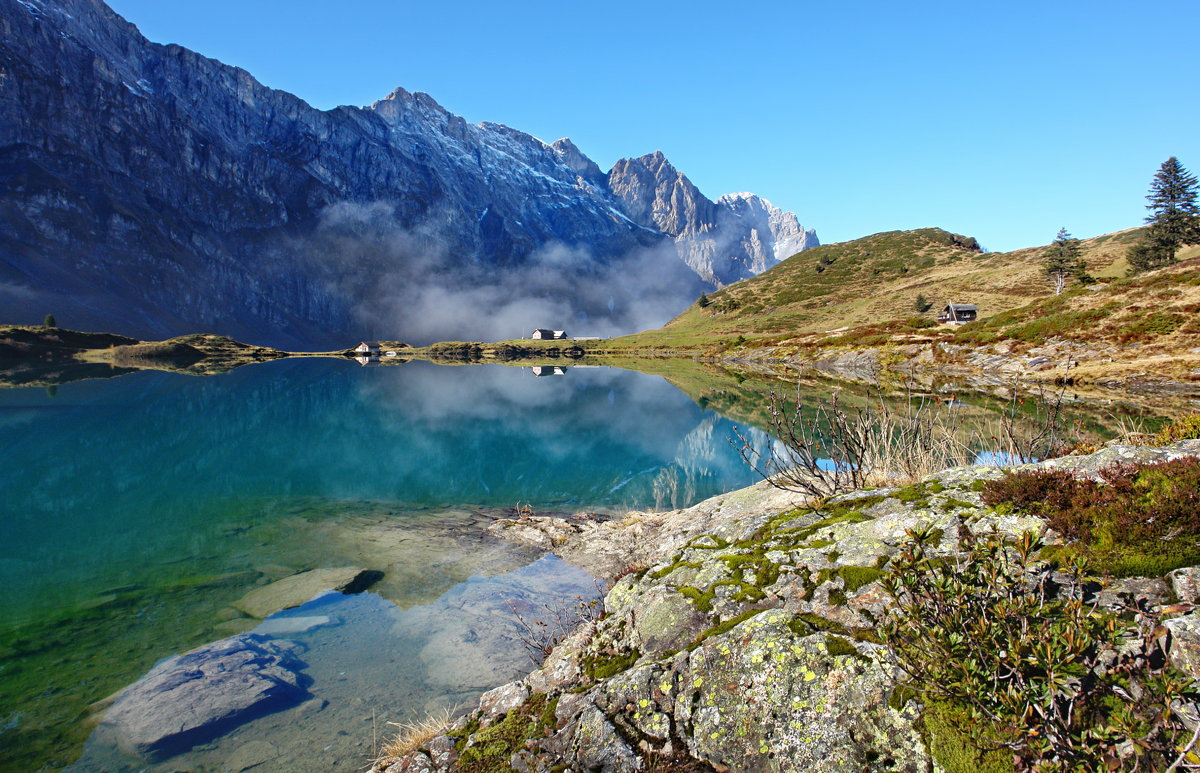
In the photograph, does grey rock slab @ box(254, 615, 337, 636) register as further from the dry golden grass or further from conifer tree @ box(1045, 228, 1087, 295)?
conifer tree @ box(1045, 228, 1087, 295)

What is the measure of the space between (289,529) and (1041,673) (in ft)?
64.9

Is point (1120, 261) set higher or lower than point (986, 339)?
higher

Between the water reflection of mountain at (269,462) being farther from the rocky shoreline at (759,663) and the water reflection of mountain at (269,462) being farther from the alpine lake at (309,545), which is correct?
the rocky shoreline at (759,663)

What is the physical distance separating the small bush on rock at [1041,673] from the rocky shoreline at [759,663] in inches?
15.9

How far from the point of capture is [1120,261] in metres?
112

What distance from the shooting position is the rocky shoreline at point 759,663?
4.74 m

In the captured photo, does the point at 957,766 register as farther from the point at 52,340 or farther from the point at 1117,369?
the point at 52,340

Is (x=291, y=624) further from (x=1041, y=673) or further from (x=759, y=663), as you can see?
(x=1041, y=673)

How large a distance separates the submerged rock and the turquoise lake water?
413 mm

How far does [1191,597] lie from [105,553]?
22332mm

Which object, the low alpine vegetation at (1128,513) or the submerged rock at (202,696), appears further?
the submerged rock at (202,696)

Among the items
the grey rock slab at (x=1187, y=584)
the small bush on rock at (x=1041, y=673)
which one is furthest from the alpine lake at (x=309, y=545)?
the grey rock slab at (x=1187, y=584)

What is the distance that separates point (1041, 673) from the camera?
4.09m

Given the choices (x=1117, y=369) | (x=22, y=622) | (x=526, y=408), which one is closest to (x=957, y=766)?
(x=22, y=622)
